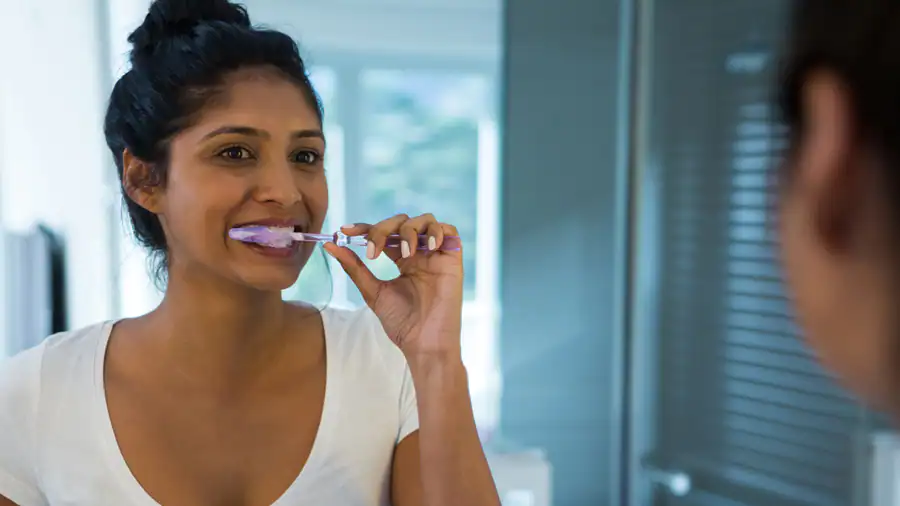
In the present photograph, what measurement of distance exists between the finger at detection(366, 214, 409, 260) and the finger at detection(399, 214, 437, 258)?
1 cm

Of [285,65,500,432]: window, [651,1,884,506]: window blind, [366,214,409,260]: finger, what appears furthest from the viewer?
[285,65,500,432]: window

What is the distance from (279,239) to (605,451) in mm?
958

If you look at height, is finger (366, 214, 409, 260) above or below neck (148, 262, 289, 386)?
above

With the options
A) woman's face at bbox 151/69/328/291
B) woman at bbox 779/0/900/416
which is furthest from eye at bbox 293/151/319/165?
woman at bbox 779/0/900/416

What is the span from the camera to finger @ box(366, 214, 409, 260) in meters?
0.81

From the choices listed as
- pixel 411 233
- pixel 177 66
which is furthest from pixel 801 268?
pixel 177 66

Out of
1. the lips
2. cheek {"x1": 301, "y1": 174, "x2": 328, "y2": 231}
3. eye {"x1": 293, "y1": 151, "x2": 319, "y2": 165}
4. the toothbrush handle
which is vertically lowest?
the toothbrush handle

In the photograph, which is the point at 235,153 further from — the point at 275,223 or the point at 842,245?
the point at 842,245

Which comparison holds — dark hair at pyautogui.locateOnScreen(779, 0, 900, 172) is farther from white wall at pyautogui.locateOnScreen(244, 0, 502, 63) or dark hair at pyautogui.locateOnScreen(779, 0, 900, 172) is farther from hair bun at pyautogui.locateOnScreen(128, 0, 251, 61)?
white wall at pyautogui.locateOnScreen(244, 0, 502, 63)

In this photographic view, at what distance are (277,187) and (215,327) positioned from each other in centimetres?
19

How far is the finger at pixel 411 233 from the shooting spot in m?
0.82

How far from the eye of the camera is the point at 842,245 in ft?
1.19

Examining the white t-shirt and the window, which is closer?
the white t-shirt

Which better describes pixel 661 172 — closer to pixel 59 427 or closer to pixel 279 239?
pixel 279 239
